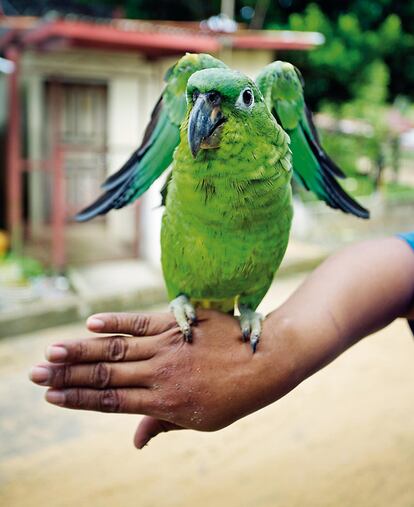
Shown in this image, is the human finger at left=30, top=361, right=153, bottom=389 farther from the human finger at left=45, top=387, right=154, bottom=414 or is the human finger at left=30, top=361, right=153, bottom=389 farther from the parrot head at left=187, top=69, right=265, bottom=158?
the parrot head at left=187, top=69, right=265, bottom=158

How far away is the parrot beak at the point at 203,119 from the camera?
0.75 meters

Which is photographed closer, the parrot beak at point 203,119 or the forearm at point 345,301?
the parrot beak at point 203,119

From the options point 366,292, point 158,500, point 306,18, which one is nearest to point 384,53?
point 306,18

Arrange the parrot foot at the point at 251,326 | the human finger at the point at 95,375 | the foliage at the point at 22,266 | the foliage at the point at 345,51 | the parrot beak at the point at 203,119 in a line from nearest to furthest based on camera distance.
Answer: the parrot beak at the point at 203,119 < the human finger at the point at 95,375 < the parrot foot at the point at 251,326 < the foliage at the point at 22,266 < the foliage at the point at 345,51

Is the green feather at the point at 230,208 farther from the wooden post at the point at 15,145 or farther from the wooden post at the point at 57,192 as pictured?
the wooden post at the point at 15,145

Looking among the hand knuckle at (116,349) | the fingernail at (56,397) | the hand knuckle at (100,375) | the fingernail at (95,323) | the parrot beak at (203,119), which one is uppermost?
the parrot beak at (203,119)

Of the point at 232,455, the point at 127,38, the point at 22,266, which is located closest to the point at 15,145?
the point at 22,266

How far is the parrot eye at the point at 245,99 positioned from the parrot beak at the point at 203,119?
0.03 metres

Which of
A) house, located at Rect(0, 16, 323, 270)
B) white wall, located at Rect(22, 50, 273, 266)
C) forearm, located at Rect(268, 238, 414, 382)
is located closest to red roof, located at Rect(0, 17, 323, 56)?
house, located at Rect(0, 16, 323, 270)

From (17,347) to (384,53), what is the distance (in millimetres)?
5578

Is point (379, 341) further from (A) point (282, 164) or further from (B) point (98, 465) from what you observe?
(A) point (282, 164)

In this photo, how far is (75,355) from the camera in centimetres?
87

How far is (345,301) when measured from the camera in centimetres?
110

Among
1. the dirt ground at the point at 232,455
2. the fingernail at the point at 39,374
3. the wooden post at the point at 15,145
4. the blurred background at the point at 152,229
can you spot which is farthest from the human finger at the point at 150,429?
the wooden post at the point at 15,145
